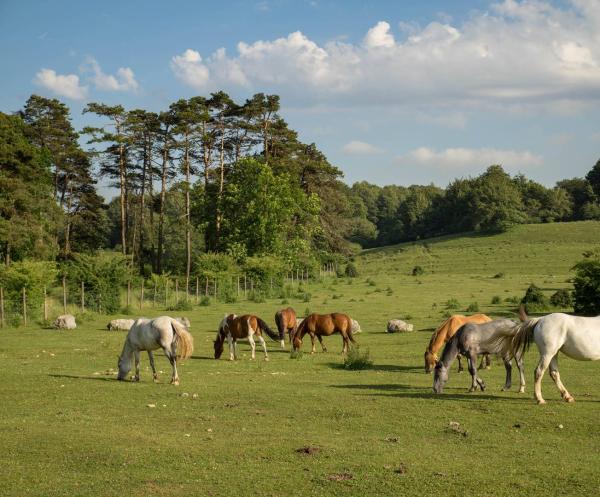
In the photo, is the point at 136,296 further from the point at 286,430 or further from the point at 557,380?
the point at 557,380

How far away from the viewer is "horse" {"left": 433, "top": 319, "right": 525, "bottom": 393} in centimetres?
1645

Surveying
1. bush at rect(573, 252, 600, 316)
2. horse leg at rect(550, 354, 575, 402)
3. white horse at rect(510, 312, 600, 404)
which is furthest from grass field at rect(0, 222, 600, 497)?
bush at rect(573, 252, 600, 316)

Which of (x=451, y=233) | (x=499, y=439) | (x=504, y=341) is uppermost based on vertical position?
(x=451, y=233)

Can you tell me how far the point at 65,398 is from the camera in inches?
634

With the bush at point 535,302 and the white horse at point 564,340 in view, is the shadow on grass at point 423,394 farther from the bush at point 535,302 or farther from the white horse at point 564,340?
the bush at point 535,302

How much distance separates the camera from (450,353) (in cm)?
1672

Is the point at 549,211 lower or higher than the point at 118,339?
higher

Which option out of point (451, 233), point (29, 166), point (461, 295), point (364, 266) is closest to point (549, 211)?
point (451, 233)

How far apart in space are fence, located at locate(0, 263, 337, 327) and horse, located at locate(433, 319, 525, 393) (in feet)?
78.7

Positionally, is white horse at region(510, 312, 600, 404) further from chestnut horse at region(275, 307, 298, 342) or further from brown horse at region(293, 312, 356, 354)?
chestnut horse at region(275, 307, 298, 342)

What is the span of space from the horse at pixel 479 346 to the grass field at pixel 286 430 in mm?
557

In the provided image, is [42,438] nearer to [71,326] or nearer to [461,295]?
[71,326]

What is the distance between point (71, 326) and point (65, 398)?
60.5 ft

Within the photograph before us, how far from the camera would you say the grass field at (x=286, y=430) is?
9938 millimetres
